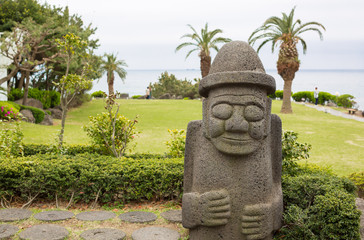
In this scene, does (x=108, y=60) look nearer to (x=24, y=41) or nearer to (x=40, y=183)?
(x=24, y=41)

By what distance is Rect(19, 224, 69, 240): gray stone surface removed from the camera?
4191mm

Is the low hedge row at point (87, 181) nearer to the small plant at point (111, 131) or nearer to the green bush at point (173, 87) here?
the small plant at point (111, 131)

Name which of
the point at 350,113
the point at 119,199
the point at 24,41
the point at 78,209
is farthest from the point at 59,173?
the point at 350,113

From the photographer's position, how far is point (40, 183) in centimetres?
540

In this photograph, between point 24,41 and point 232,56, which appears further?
point 24,41

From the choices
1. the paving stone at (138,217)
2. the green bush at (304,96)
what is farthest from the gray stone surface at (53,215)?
the green bush at (304,96)

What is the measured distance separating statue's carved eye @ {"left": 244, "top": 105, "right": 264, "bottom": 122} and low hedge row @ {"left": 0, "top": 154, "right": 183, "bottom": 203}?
7.38ft

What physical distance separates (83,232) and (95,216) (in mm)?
618

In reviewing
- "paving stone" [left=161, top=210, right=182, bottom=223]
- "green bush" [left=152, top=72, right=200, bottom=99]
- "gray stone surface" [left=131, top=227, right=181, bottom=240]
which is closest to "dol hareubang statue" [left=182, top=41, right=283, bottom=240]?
"gray stone surface" [left=131, top=227, right=181, bottom=240]

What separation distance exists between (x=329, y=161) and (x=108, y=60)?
30.3 meters

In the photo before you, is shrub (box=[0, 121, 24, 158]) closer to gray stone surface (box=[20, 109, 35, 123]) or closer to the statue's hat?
the statue's hat

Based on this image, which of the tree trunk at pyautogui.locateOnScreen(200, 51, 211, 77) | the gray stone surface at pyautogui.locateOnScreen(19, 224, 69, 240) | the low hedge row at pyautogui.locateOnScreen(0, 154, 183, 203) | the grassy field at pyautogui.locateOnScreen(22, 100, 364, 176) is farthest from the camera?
the tree trunk at pyautogui.locateOnScreen(200, 51, 211, 77)

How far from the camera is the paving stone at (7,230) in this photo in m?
4.20

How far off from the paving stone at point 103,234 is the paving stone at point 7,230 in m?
0.91
